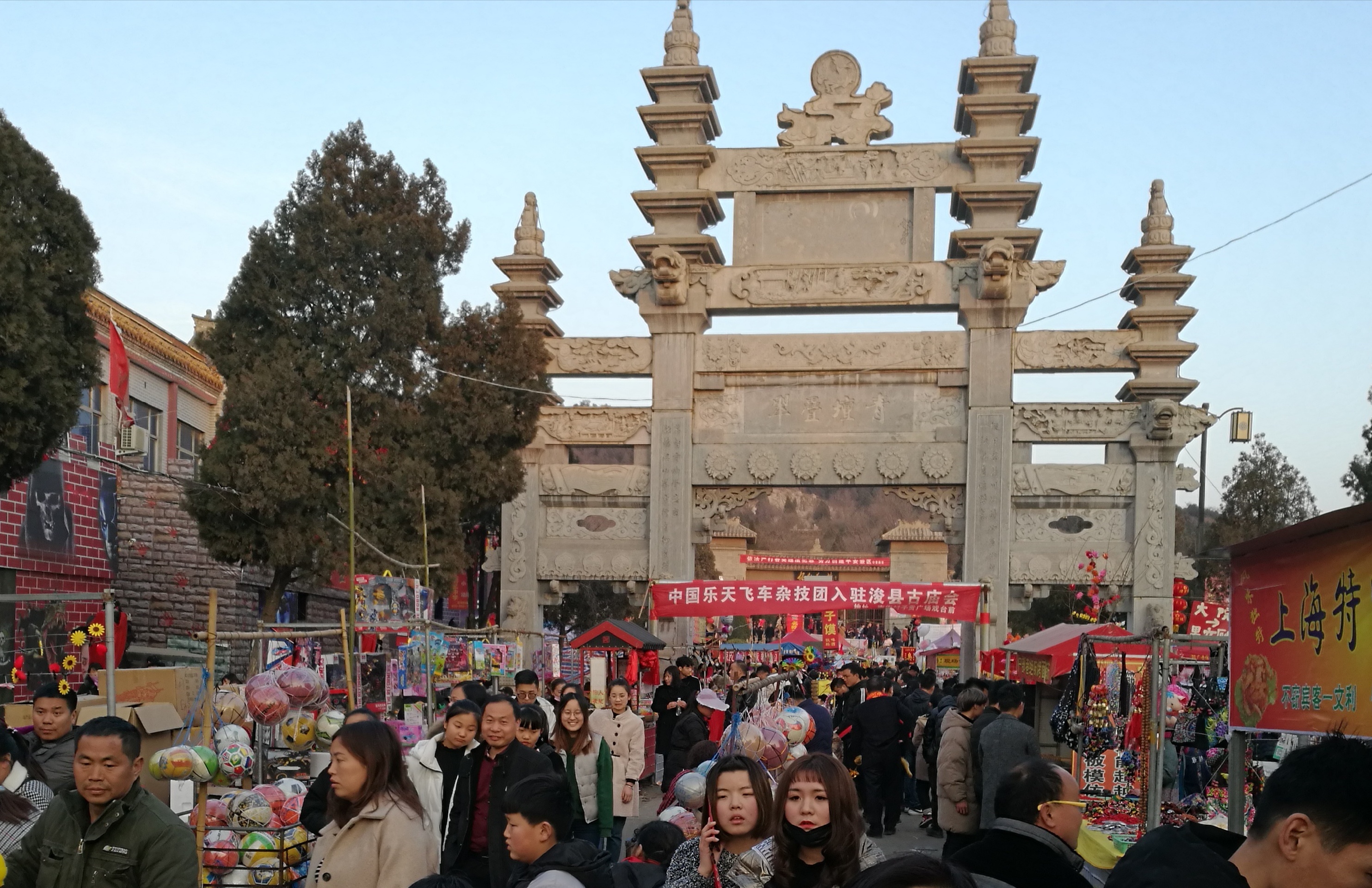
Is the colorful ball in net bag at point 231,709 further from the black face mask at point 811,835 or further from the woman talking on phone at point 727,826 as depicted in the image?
the black face mask at point 811,835

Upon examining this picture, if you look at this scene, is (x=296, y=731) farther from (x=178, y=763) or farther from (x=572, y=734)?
(x=178, y=763)

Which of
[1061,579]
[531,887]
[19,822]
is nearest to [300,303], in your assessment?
[1061,579]

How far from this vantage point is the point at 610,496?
26484 millimetres

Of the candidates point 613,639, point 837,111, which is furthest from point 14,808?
point 837,111

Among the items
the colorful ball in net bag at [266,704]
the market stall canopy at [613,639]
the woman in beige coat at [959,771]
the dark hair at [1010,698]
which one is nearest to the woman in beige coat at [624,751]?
the woman in beige coat at [959,771]

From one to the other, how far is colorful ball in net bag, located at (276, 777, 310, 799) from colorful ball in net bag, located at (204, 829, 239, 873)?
0.35m

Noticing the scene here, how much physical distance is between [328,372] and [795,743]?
13599mm

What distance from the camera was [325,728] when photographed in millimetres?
8953

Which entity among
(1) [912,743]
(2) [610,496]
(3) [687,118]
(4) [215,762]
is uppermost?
(3) [687,118]

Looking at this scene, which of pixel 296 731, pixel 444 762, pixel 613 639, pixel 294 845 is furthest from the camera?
pixel 613 639

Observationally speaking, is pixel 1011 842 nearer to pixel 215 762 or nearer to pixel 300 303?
pixel 215 762

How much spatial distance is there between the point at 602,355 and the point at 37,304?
13025 millimetres

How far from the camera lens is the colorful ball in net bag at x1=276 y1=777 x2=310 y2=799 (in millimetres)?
7188

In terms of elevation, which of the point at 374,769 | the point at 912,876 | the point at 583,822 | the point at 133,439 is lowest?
the point at 583,822
